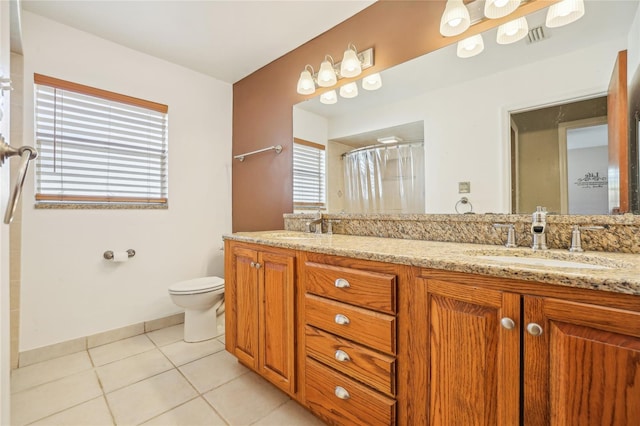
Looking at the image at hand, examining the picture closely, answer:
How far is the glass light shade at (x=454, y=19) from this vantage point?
139cm

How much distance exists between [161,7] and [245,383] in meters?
2.40

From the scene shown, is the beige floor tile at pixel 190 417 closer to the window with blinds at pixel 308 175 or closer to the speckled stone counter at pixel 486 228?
the speckled stone counter at pixel 486 228

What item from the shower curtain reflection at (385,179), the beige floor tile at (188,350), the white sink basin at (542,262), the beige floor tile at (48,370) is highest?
the shower curtain reflection at (385,179)

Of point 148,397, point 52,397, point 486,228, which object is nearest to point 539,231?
point 486,228

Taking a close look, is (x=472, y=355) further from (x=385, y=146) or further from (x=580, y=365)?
(x=385, y=146)

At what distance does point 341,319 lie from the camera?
1154 mm

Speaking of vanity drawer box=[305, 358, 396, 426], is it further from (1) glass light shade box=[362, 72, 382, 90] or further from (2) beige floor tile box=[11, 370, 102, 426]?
(1) glass light shade box=[362, 72, 382, 90]

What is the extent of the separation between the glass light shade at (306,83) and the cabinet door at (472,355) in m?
1.71

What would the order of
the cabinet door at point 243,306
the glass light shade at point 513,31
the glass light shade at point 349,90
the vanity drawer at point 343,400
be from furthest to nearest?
the glass light shade at point 349,90, the cabinet door at point 243,306, the glass light shade at point 513,31, the vanity drawer at point 343,400

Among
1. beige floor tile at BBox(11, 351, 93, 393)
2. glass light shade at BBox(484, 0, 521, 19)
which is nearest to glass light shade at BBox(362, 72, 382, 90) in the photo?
glass light shade at BBox(484, 0, 521, 19)

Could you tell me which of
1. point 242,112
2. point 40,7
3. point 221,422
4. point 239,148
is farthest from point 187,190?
point 221,422

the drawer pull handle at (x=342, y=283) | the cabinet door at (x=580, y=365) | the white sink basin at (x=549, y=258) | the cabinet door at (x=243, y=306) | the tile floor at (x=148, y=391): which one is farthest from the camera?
the cabinet door at (x=243, y=306)

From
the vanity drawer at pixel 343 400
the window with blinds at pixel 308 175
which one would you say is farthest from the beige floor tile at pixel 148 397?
the window with blinds at pixel 308 175

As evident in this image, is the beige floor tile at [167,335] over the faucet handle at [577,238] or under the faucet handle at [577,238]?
under
